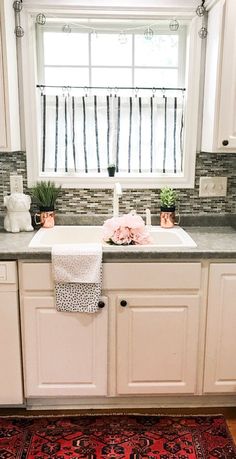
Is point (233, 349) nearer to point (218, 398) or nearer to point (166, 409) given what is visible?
point (218, 398)

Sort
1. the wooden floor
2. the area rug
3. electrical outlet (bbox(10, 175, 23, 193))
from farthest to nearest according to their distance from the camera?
electrical outlet (bbox(10, 175, 23, 193))
the wooden floor
the area rug

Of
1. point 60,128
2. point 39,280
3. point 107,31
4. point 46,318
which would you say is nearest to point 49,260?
point 39,280

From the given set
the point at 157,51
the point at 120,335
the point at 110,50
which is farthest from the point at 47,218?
the point at 157,51

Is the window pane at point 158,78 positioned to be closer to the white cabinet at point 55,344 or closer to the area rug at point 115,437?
the white cabinet at point 55,344

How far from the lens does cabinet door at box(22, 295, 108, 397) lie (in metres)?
2.06

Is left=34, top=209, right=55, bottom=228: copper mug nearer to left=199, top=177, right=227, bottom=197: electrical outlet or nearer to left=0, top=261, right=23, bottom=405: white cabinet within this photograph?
left=0, top=261, right=23, bottom=405: white cabinet

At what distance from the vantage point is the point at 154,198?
253 cm

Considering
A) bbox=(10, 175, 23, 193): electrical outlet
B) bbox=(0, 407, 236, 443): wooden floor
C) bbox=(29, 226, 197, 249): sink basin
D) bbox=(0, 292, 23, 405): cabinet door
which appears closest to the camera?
bbox=(0, 292, 23, 405): cabinet door

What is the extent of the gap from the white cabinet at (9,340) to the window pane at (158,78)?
4.22 ft

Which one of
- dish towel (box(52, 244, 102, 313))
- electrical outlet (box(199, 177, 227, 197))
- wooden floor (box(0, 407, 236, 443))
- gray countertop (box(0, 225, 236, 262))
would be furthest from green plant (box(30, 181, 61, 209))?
wooden floor (box(0, 407, 236, 443))

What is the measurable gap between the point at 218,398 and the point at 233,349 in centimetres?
33

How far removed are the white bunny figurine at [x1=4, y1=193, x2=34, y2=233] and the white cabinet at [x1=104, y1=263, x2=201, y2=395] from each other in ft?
2.07

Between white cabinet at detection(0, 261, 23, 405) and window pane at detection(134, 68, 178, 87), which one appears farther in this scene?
window pane at detection(134, 68, 178, 87)

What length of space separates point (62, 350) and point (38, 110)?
1.32 m
